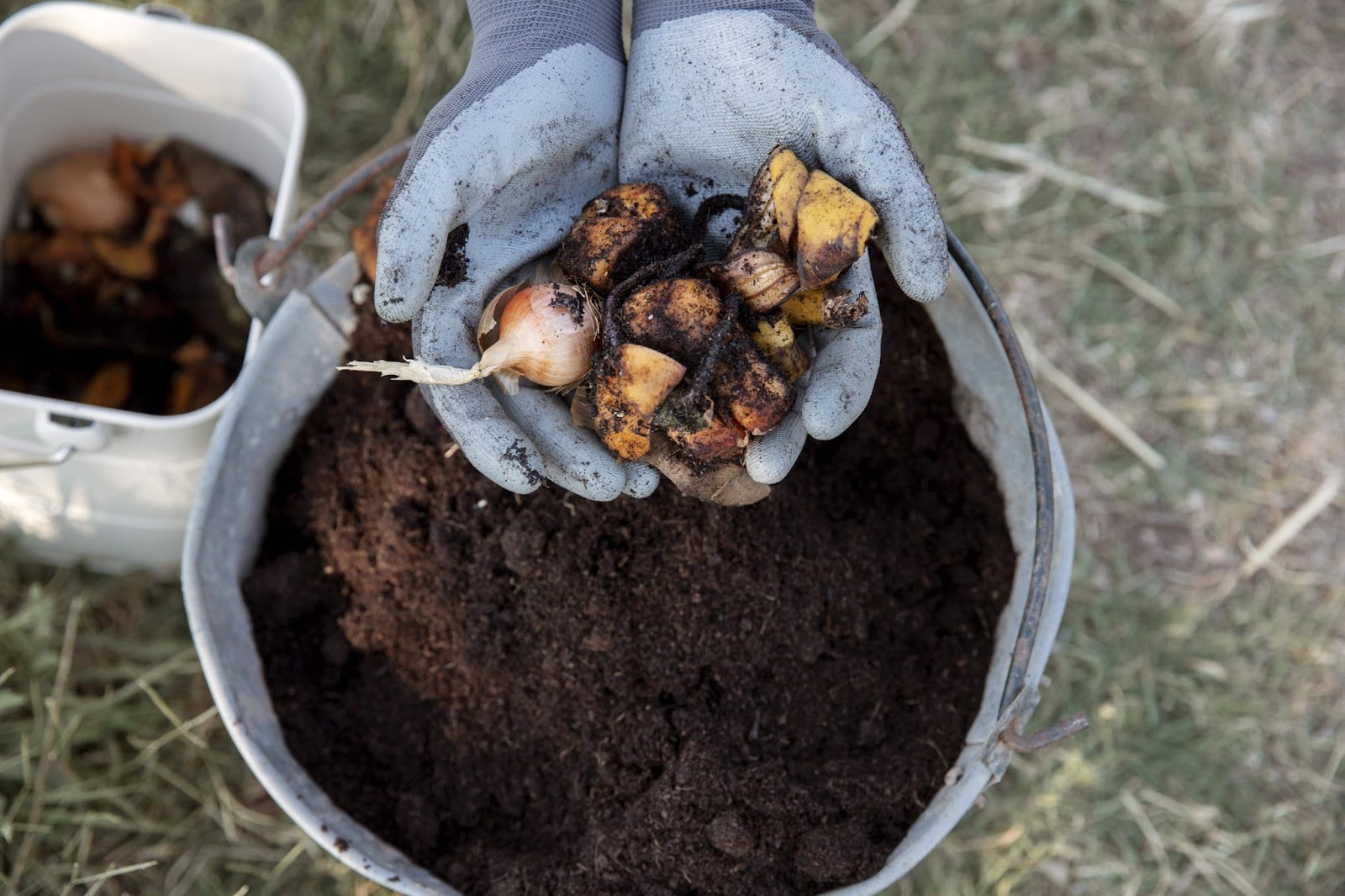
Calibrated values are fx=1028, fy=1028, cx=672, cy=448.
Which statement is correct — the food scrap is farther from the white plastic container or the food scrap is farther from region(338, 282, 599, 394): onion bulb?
region(338, 282, 599, 394): onion bulb

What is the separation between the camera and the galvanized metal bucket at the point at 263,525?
1403 millimetres

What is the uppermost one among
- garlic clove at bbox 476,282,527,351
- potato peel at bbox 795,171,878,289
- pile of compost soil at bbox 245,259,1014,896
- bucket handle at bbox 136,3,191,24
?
bucket handle at bbox 136,3,191,24

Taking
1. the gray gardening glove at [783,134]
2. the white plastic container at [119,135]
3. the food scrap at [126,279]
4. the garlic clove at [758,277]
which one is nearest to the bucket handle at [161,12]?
the white plastic container at [119,135]

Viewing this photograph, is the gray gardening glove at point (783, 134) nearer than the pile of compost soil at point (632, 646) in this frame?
Yes

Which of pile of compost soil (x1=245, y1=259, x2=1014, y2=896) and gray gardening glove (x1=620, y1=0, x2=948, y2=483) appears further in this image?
pile of compost soil (x1=245, y1=259, x2=1014, y2=896)

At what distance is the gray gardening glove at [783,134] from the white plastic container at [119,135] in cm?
73

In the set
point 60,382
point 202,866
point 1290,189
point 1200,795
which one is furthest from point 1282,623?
point 60,382

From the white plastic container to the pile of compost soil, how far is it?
319 millimetres

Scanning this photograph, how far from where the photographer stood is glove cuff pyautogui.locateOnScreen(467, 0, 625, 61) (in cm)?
152

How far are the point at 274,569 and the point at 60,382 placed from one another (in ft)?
3.06

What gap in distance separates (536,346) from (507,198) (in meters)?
0.30

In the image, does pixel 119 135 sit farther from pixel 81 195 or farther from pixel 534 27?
pixel 534 27

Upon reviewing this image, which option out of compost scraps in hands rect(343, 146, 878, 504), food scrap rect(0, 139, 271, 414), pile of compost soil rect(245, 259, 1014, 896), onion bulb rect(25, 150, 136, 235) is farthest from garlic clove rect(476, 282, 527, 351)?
onion bulb rect(25, 150, 136, 235)

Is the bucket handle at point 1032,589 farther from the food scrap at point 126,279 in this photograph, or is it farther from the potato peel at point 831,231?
the food scrap at point 126,279
